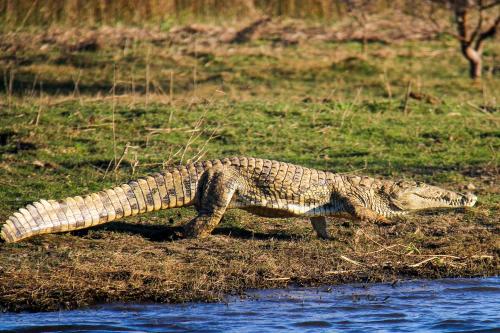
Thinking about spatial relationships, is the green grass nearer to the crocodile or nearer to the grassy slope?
the grassy slope

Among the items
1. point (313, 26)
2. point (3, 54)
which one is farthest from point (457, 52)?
point (3, 54)

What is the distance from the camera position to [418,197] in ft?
28.2

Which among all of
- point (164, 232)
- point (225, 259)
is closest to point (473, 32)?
point (164, 232)

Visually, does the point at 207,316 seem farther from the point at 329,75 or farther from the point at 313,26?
the point at 313,26

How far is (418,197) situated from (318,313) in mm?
2292

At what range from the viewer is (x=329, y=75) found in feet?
53.6

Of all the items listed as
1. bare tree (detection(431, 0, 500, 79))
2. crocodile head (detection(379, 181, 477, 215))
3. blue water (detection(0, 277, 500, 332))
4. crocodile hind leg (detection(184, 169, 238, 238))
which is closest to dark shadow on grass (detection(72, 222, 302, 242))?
crocodile hind leg (detection(184, 169, 238, 238))

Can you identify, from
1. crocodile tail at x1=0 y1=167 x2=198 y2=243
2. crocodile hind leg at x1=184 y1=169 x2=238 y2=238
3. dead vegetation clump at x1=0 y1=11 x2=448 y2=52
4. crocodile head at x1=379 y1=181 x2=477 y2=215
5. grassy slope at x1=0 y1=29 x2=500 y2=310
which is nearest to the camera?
grassy slope at x1=0 y1=29 x2=500 y2=310

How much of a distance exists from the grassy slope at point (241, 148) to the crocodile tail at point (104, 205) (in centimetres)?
16

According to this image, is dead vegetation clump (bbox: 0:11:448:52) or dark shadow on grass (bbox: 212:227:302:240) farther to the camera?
dead vegetation clump (bbox: 0:11:448:52)

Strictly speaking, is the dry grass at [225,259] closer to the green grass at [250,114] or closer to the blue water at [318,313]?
the blue water at [318,313]

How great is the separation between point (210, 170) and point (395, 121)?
547 cm

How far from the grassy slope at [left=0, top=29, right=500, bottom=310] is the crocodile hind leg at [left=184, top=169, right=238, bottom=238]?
5.4 inches

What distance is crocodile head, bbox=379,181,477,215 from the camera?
28.0 ft
